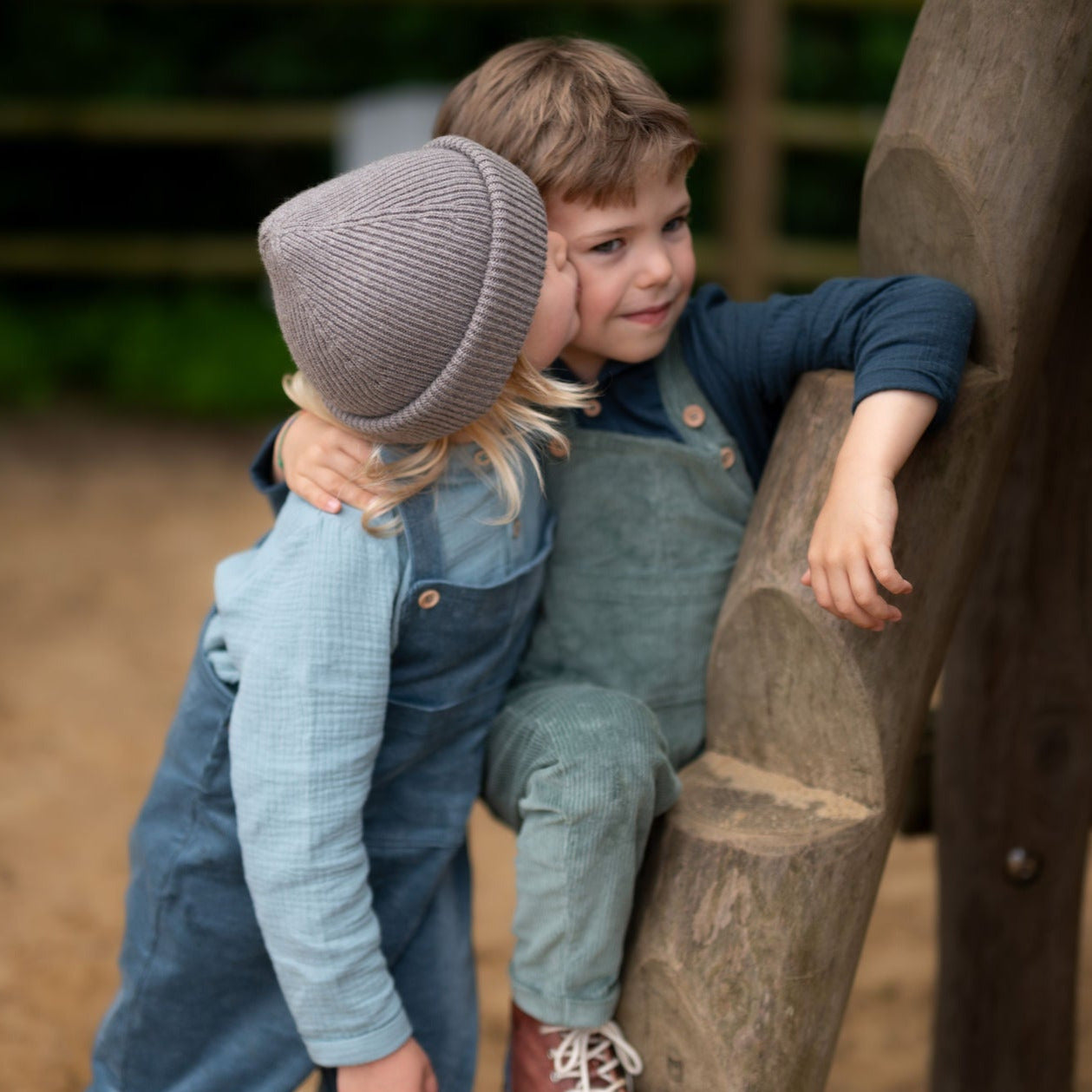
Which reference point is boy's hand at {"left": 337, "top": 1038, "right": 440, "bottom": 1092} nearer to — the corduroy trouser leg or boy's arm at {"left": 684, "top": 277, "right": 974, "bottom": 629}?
the corduroy trouser leg

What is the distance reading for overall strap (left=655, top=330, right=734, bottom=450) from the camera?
4.34 ft

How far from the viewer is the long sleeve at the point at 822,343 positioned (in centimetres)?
112

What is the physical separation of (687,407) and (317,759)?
454 millimetres

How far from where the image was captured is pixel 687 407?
4.35 ft

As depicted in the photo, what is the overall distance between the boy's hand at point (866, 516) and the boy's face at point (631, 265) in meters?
0.23

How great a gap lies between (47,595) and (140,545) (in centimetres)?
34

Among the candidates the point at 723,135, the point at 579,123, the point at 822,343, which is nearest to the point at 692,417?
the point at 822,343

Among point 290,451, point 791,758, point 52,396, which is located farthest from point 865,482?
point 52,396

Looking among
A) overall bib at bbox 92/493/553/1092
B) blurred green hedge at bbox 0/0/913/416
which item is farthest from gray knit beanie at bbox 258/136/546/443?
blurred green hedge at bbox 0/0/913/416

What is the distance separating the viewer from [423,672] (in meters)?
1.25

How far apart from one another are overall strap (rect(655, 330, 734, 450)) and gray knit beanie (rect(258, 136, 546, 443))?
220mm

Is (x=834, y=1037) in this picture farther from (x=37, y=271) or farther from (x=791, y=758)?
(x=37, y=271)

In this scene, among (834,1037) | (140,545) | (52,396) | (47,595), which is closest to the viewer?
(834,1037)

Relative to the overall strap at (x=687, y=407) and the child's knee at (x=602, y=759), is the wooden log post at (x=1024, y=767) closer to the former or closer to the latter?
the overall strap at (x=687, y=407)
